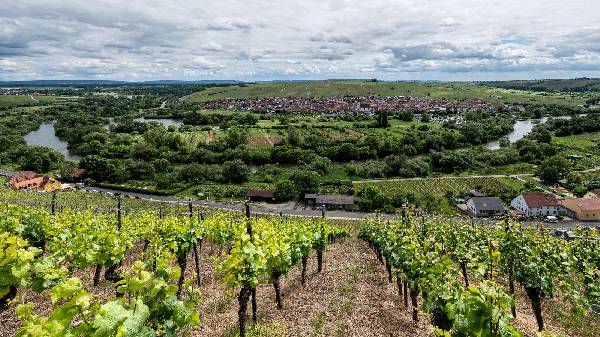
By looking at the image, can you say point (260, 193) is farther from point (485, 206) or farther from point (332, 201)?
point (485, 206)

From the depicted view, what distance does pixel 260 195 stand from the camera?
2618 inches

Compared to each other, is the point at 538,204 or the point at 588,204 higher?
the point at 588,204

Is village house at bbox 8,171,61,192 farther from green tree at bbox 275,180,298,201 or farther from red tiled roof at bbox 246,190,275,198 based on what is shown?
green tree at bbox 275,180,298,201

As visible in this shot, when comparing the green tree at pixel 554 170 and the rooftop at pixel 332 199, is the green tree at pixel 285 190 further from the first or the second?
the green tree at pixel 554 170

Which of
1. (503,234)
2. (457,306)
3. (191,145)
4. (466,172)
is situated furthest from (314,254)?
(191,145)

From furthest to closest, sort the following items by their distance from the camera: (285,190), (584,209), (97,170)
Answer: (97,170) → (285,190) → (584,209)

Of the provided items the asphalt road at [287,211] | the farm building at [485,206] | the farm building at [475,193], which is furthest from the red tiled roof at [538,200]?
the farm building at [475,193]

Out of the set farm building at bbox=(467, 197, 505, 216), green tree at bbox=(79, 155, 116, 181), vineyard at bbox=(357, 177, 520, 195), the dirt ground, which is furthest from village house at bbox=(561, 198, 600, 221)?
green tree at bbox=(79, 155, 116, 181)

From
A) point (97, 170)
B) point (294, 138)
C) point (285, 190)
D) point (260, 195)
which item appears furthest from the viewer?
point (294, 138)

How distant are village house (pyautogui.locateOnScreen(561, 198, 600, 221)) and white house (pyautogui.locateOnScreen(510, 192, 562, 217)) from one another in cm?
164

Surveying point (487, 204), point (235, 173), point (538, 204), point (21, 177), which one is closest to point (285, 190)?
point (235, 173)

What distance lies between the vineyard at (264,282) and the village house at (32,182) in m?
51.5

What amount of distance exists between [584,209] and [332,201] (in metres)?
38.6

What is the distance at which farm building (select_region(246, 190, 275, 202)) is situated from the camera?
6650 centimetres
